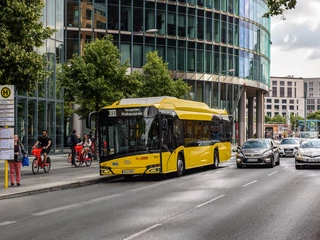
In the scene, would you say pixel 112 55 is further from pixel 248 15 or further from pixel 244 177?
pixel 248 15

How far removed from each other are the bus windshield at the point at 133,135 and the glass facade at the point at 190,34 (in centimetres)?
3341

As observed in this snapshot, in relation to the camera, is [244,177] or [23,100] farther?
[23,100]

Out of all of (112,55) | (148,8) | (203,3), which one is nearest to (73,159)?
(112,55)

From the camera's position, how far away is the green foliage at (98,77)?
33.1 m

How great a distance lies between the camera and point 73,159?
29.5m

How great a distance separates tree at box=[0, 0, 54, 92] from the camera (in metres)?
20.4

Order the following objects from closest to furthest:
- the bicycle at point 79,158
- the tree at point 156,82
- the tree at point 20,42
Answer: the tree at point 20,42
the bicycle at point 79,158
the tree at point 156,82

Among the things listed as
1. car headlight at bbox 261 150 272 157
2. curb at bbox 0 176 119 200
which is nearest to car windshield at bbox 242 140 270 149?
car headlight at bbox 261 150 272 157

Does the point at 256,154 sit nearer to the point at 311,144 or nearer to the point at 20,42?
the point at 311,144

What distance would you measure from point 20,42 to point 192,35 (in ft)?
130

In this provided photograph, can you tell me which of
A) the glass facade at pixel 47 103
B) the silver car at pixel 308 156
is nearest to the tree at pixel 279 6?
the silver car at pixel 308 156

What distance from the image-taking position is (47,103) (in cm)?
4003

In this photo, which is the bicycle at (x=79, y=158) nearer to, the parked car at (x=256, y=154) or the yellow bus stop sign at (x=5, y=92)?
the parked car at (x=256, y=154)

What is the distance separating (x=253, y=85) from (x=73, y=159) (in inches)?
1681
